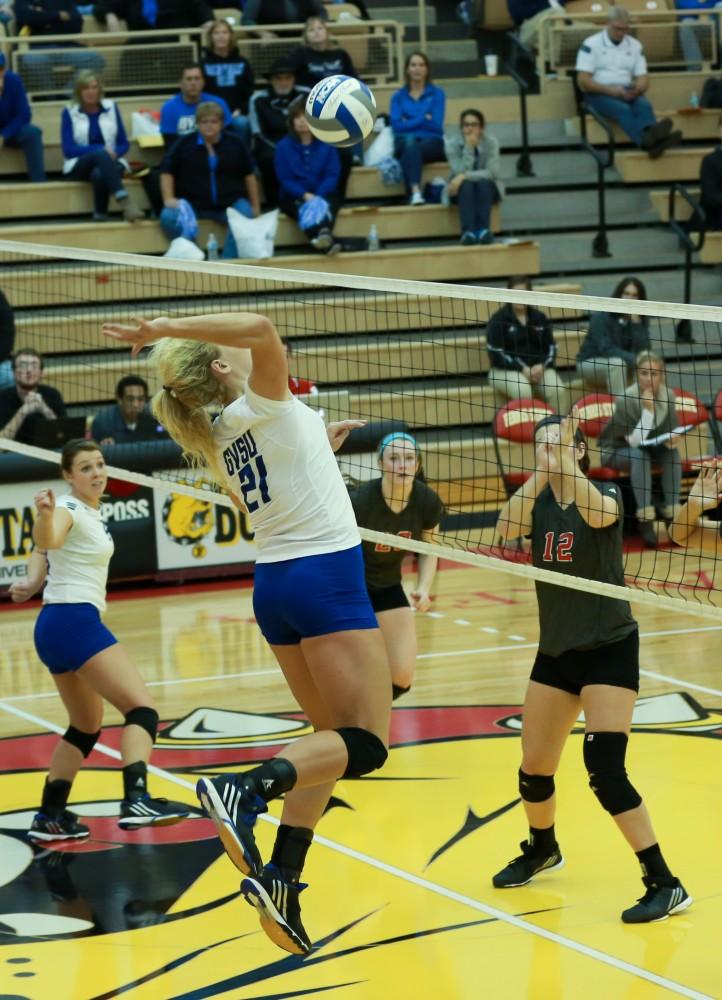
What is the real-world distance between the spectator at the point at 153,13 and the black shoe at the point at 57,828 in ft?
38.2

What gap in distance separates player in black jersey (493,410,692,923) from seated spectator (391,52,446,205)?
1063cm

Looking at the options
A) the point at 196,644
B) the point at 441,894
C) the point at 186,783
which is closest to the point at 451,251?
the point at 196,644

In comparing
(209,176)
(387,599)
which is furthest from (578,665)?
(209,176)

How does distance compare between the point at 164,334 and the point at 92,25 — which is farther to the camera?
the point at 92,25

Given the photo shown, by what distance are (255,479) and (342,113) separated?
17.1ft

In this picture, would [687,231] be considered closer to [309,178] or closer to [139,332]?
[309,178]

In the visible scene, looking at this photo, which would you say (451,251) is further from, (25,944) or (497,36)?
(25,944)

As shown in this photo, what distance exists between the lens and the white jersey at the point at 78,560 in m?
6.71

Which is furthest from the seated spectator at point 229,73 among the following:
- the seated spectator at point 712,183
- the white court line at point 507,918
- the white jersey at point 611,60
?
the white court line at point 507,918

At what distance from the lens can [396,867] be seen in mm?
6137

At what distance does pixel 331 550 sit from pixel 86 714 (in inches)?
93.4

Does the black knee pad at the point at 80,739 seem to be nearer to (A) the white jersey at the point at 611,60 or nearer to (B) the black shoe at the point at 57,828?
(B) the black shoe at the point at 57,828

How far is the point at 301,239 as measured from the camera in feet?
51.0

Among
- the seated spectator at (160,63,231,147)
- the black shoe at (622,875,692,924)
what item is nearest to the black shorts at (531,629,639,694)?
the black shoe at (622,875,692,924)
